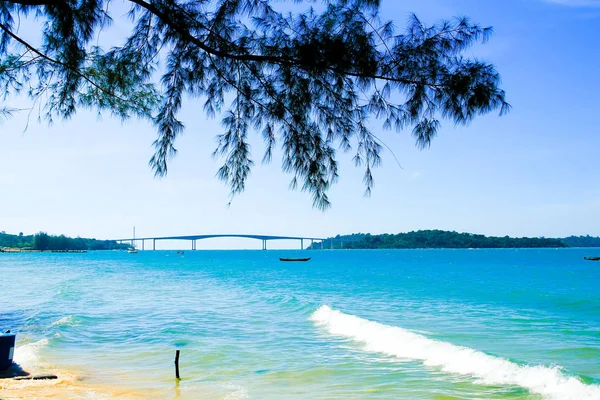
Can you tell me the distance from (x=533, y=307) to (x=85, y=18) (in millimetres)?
25871

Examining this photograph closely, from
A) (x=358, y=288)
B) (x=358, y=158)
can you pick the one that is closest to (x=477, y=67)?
(x=358, y=158)

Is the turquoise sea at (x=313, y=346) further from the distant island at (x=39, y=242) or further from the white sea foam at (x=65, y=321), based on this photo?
the distant island at (x=39, y=242)

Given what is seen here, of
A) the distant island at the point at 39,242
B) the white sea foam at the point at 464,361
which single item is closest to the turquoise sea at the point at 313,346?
the white sea foam at the point at 464,361

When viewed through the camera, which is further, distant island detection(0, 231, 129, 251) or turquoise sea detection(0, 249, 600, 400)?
distant island detection(0, 231, 129, 251)

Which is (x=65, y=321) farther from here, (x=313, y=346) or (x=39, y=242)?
(x=39, y=242)

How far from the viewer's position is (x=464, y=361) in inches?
501

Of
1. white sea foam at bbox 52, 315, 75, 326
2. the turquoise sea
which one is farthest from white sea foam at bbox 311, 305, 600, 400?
white sea foam at bbox 52, 315, 75, 326

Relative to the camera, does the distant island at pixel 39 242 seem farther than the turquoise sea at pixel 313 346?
Result: Yes

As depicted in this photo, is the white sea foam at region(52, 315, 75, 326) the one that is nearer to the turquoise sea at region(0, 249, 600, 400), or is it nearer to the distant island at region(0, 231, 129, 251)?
the turquoise sea at region(0, 249, 600, 400)

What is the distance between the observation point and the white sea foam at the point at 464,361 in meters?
10.5

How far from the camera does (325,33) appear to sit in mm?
4082

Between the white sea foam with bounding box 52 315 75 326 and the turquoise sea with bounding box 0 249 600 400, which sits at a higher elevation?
the white sea foam with bounding box 52 315 75 326

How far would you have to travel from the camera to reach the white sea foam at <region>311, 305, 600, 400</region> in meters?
10.5

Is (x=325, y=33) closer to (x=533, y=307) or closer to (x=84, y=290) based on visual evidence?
(x=533, y=307)
